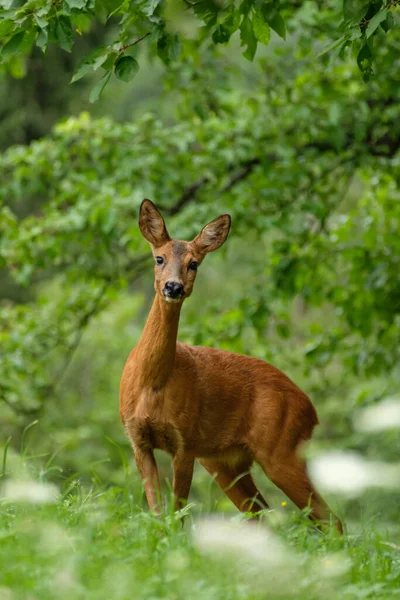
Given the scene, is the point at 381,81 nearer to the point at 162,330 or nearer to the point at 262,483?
the point at 162,330

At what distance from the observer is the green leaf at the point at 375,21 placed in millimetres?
4352

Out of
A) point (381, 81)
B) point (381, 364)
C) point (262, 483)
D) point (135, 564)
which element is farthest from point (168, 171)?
point (262, 483)

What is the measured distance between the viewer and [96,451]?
18453 mm

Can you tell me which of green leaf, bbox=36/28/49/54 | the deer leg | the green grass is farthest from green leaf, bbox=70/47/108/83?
the deer leg

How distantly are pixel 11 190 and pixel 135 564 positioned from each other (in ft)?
19.8

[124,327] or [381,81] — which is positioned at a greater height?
[381,81]

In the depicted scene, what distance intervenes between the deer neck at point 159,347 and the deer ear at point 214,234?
1.50 feet

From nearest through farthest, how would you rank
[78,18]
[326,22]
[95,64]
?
[95,64] < [78,18] < [326,22]

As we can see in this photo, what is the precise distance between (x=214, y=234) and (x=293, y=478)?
149 centimetres

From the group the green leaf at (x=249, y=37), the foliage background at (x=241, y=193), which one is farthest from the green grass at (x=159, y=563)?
the foliage background at (x=241, y=193)

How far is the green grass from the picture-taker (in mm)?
3033

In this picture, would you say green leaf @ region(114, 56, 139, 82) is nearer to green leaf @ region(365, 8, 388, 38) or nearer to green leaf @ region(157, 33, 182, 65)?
green leaf @ region(157, 33, 182, 65)

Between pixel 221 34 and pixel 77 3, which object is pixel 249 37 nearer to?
pixel 221 34

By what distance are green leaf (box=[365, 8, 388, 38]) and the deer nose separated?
63.5 inches
